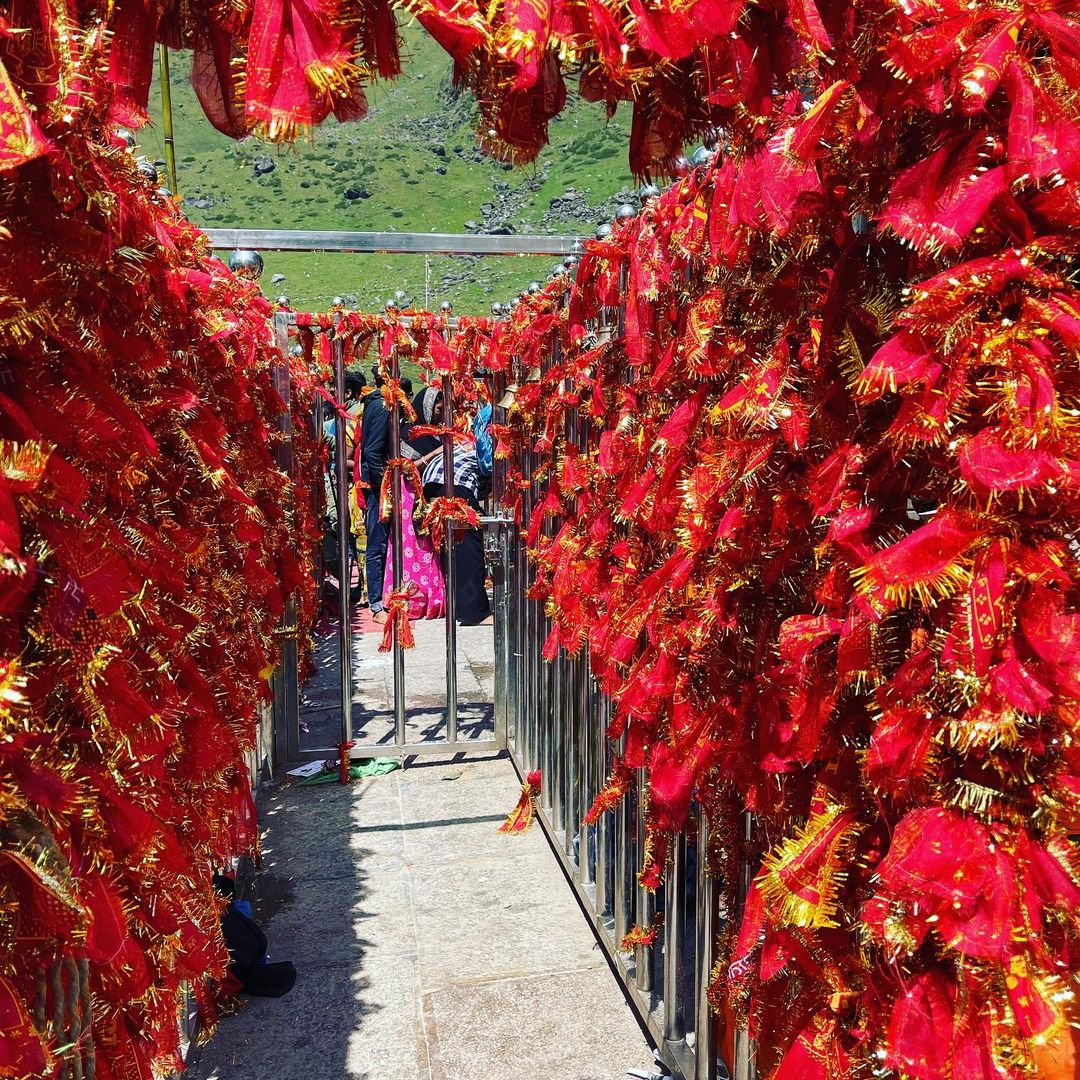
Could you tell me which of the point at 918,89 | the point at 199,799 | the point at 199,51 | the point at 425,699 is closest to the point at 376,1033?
the point at 199,799

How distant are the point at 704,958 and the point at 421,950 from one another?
1.53 metres

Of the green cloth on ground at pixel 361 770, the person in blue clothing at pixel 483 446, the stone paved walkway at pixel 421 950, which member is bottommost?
the green cloth on ground at pixel 361 770

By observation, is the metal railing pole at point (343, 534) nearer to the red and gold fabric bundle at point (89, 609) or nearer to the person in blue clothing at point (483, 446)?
the person in blue clothing at point (483, 446)

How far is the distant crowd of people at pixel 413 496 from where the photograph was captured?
249 inches

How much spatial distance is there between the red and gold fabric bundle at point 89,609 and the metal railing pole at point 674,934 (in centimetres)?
117

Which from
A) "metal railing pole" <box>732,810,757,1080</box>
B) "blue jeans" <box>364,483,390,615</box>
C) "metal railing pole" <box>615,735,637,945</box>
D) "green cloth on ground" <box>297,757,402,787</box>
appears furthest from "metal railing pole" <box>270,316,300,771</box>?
"metal railing pole" <box>732,810,757,1080</box>

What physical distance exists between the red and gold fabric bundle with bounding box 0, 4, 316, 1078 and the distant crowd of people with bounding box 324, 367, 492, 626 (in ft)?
11.8

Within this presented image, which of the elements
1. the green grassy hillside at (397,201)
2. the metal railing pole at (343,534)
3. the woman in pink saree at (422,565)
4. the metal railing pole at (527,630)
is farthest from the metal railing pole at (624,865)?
the green grassy hillside at (397,201)

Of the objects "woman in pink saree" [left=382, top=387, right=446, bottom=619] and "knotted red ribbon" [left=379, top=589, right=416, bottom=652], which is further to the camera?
"woman in pink saree" [left=382, top=387, right=446, bottom=619]

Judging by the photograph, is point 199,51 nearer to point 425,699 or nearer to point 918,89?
point 918,89

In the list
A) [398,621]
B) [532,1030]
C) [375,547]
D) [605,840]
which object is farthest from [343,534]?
[375,547]

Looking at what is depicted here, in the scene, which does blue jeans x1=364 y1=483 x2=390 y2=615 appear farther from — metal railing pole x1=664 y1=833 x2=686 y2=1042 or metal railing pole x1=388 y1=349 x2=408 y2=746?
metal railing pole x1=664 y1=833 x2=686 y2=1042

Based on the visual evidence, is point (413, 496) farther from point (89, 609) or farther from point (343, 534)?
point (89, 609)

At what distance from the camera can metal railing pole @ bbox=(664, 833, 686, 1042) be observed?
7.95 ft
